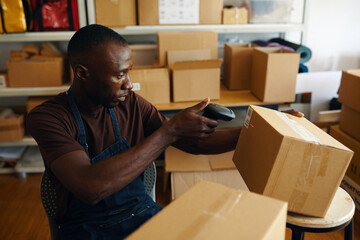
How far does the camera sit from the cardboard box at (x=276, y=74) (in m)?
2.08

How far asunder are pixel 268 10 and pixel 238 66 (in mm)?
497

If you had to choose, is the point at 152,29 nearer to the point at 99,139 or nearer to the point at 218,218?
the point at 99,139

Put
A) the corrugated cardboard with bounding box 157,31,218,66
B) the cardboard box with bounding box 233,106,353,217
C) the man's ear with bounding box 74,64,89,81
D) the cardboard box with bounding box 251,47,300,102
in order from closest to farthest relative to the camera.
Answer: the cardboard box with bounding box 233,106,353,217 → the man's ear with bounding box 74,64,89,81 → the cardboard box with bounding box 251,47,300,102 → the corrugated cardboard with bounding box 157,31,218,66

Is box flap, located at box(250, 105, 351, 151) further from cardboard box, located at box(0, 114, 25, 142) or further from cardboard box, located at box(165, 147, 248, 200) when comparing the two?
cardboard box, located at box(0, 114, 25, 142)

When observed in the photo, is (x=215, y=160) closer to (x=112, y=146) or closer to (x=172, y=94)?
(x=172, y=94)

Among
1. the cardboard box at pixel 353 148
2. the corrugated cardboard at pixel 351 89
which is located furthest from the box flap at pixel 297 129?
the cardboard box at pixel 353 148

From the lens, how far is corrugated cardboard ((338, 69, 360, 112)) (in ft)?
5.84

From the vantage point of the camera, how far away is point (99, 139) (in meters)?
1.25

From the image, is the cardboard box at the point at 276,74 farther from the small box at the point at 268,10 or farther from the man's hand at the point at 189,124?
the man's hand at the point at 189,124

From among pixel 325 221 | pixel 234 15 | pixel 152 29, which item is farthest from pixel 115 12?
pixel 325 221

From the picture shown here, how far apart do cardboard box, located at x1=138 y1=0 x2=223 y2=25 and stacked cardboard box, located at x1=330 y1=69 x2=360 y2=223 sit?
0.98m

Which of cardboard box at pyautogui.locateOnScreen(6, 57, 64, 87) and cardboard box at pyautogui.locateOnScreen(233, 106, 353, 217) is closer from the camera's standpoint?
cardboard box at pyautogui.locateOnScreen(233, 106, 353, 217)

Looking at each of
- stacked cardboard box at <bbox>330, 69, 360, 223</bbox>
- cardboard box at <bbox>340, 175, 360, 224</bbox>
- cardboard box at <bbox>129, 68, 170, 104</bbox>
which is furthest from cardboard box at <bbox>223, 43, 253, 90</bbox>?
cardboard box at <bbox>340, 175, 360, 224</bbox>

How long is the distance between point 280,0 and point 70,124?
1938 mm
